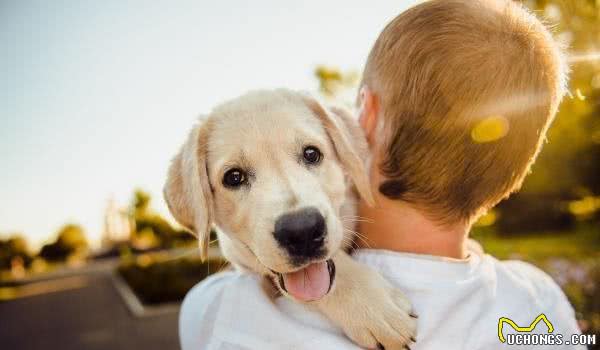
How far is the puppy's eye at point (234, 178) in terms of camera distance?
10.5ft

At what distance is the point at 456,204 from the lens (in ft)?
9.07

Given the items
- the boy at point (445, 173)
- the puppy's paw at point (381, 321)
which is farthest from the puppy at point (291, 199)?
the boy at point (445, 173)

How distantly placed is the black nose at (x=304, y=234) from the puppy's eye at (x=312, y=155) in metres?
0.60

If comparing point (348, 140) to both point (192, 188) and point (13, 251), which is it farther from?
point (13, 251)

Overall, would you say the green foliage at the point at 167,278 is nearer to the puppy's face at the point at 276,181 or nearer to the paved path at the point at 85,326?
the paved path at the point at 85,326

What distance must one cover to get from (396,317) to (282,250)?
0.66 m

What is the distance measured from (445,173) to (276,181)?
3.09ft

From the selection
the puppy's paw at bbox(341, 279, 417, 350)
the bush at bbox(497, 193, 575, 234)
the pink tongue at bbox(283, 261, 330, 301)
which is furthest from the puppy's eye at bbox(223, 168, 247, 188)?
the bush at bbox(497, 193, 575, 234)

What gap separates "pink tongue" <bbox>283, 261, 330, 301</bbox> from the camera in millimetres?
2586

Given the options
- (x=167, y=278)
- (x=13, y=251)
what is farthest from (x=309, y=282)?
(x=13, y=251)

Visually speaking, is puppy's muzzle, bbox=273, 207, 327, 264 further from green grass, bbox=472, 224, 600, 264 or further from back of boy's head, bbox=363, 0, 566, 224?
green grass, bbox=472, 224, 600, 264

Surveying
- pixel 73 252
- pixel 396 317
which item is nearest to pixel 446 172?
pixel 396 317

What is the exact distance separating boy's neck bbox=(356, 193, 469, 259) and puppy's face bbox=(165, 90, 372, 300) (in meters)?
0.18

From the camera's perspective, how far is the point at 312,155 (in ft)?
10.6
